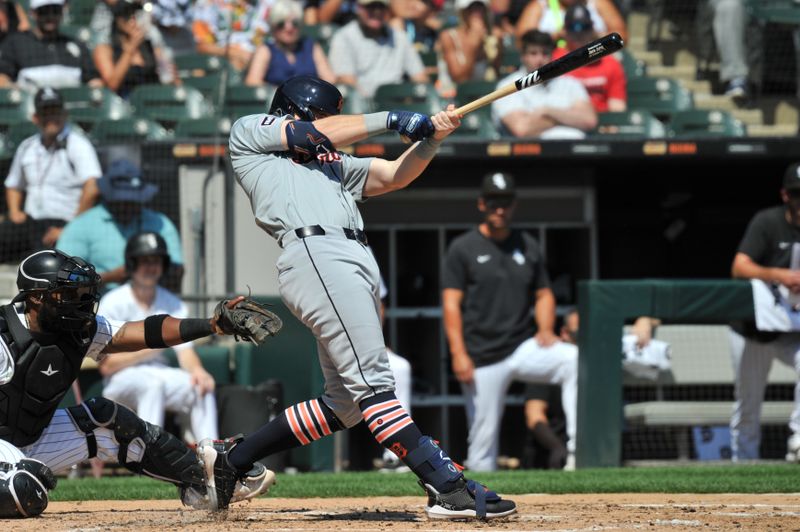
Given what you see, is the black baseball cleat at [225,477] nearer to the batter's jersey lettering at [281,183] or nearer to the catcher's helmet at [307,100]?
the batter's jersey lettering at [281,183]

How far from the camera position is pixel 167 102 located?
9.95m

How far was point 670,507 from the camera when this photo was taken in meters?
4.97

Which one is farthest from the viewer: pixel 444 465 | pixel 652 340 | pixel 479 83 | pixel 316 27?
pixel 316 27

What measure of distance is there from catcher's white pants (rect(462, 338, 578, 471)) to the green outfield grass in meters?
0.62

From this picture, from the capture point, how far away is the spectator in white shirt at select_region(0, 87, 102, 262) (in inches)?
339

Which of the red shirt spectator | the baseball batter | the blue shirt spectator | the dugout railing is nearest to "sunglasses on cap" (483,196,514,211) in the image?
the dugout railing

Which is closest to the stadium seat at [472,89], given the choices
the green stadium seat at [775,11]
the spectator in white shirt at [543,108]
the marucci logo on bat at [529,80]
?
the spectator in white shirt at [543,108]

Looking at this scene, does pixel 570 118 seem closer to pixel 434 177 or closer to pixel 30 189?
pixel 434 177

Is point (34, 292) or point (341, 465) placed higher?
point (34, 292)

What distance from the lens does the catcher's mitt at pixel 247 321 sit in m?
4.45

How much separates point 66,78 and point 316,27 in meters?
2.16

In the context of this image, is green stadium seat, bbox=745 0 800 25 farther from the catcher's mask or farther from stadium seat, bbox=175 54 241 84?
the catcher's mask

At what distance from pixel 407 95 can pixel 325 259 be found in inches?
214

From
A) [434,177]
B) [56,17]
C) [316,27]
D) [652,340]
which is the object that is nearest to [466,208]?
[434,177]
